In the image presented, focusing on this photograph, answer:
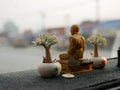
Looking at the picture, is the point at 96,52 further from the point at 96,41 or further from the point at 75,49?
the point at 75,49

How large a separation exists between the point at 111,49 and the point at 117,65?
1.43 feet

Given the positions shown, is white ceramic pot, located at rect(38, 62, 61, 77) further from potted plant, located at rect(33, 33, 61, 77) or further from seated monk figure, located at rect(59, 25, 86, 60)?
seated monk figure, located at rect(59, 25, 86, 60)

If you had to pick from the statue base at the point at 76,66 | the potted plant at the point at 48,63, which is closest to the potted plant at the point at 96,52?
the statue base at the point at 76,66

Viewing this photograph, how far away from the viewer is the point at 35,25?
1765mm

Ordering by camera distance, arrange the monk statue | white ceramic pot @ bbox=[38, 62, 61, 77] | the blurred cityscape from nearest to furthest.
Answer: white ceramic pot @ bbox=[38, 62, 61, 77]
the monk statue
the blurred cityscape

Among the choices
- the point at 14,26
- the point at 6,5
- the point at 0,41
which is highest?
the point at 6,5

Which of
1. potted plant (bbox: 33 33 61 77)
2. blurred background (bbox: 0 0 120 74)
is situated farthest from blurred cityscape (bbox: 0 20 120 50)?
potted plant (bbox: 33 33 61 77)

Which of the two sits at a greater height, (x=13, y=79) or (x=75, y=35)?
(x=75, y=35)

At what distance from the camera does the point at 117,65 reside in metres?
1.81

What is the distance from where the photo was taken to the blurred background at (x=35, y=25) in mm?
1647

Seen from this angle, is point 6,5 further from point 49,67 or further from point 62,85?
point 62,85

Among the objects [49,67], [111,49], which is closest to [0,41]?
[49,67]

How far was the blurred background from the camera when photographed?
1647 mm

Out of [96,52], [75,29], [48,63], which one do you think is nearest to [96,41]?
[96,52]
